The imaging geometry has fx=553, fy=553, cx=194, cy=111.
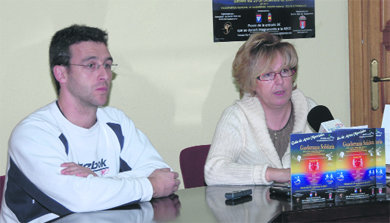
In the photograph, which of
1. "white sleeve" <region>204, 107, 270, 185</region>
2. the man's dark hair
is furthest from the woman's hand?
the man's dark hair

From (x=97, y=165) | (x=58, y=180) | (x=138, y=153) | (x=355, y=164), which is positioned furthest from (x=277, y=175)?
(x=58, y=180)

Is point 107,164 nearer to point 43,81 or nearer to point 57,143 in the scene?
point 57,143

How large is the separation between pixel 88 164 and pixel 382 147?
1307 millimetres

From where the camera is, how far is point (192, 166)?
3146mm

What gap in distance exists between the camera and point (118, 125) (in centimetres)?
278

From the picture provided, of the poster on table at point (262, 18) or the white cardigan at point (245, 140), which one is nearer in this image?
the white cardigan at point (245, 140)

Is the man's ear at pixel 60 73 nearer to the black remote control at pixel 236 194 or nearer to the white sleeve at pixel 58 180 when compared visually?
the white sleeve at pixel 58 180

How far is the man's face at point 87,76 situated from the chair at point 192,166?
655mm

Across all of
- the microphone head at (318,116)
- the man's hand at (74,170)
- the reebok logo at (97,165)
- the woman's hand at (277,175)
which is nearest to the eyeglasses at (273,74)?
the microphone head at (318,116)

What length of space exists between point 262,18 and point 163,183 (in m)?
2.04

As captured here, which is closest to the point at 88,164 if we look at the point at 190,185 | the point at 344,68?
the point at 190,185

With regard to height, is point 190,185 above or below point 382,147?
below

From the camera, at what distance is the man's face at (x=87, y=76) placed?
2.66 meters

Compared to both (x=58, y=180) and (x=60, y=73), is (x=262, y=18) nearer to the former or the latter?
(x=60, y=73)
